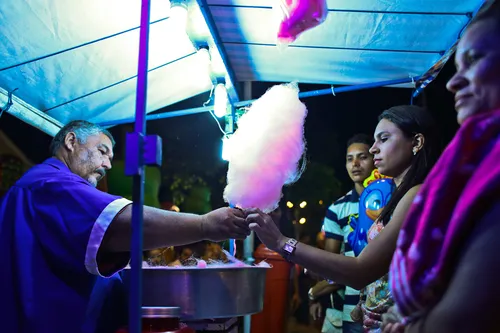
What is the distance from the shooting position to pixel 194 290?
99.0 inches

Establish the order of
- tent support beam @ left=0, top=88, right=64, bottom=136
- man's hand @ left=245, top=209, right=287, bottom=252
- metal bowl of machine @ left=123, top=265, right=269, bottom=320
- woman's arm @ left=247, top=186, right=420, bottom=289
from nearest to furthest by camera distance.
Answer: woman's arm @ left=247, top=186, right=420, bottom=289 → man's hand @ left=245, top=209, right=287, bottom=252 → metal bowl of machine @ left=123, top=265, right=269, bottom=320 → tent support beam @ left=0, top=88, right=64, bottom=136

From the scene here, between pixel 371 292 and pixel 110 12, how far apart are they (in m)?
2.41

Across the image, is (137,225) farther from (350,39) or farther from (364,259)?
(350,39)

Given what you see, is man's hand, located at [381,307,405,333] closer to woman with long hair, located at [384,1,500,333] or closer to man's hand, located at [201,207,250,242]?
woman with long hair, located at [384,1,500,333]

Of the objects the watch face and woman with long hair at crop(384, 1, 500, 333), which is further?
the watch face

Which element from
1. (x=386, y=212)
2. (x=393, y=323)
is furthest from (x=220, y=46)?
(x=393, y=323)

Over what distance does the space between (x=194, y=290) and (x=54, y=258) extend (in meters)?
0.80

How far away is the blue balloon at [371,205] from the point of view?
2.71m

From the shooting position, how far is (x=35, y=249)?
2170 mm

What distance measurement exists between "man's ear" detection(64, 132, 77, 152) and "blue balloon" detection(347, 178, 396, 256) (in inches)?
79.1

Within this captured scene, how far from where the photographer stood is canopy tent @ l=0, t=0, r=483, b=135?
2907mm

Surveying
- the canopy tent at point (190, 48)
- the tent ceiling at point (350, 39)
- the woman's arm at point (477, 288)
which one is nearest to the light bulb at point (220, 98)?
the canopy tent at point (190, 48)

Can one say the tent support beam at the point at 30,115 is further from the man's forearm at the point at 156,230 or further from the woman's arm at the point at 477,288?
the woman's arm at the point at 477,288

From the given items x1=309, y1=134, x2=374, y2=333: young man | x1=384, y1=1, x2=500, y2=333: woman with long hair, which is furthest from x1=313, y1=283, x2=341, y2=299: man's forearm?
x1=384, y1=1, x2=500, y2=333: woman with long hair
